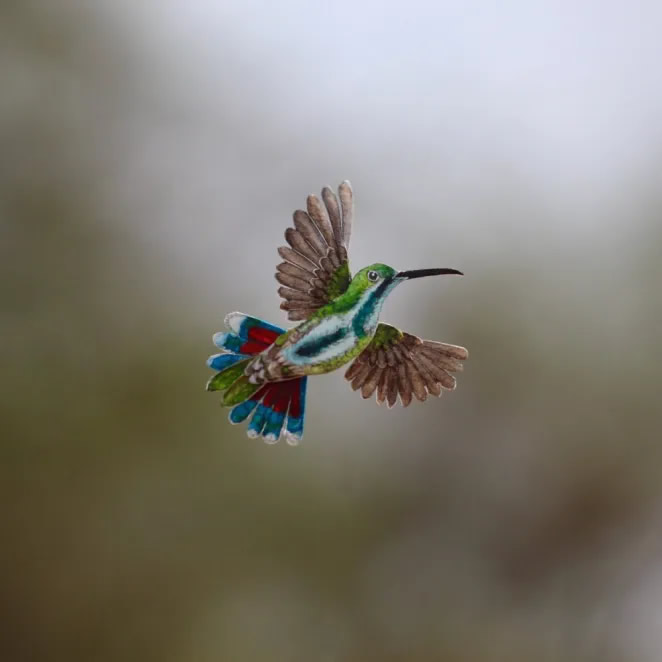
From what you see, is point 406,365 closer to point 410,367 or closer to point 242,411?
point 410,367

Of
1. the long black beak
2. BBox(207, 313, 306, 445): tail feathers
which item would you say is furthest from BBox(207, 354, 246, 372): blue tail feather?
the long black beak

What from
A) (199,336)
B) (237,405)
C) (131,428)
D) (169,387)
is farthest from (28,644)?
(237,405)

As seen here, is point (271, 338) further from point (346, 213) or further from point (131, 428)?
point (131, 428)

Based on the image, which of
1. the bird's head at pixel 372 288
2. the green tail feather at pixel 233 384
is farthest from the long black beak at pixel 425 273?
the green tail feather at pixel 233 384

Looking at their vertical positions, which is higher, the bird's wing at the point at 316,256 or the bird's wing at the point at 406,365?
the bird's wing at the point at 316,256

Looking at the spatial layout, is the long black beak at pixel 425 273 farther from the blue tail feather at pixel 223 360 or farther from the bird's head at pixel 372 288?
the blue tail feather at pixel 223 360

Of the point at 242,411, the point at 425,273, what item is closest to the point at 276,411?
the point at 242,411

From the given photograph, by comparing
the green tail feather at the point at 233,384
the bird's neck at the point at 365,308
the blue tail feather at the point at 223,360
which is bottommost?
the green tail feather at the point at 233,384

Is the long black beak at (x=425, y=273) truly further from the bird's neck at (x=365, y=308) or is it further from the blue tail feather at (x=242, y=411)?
the blue tail feather at (x=242, y=411)

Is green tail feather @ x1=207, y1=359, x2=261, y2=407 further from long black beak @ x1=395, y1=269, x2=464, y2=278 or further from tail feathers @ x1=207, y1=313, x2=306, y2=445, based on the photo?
long black beak @ x1=395, y1=269, x2=464, y2=278
